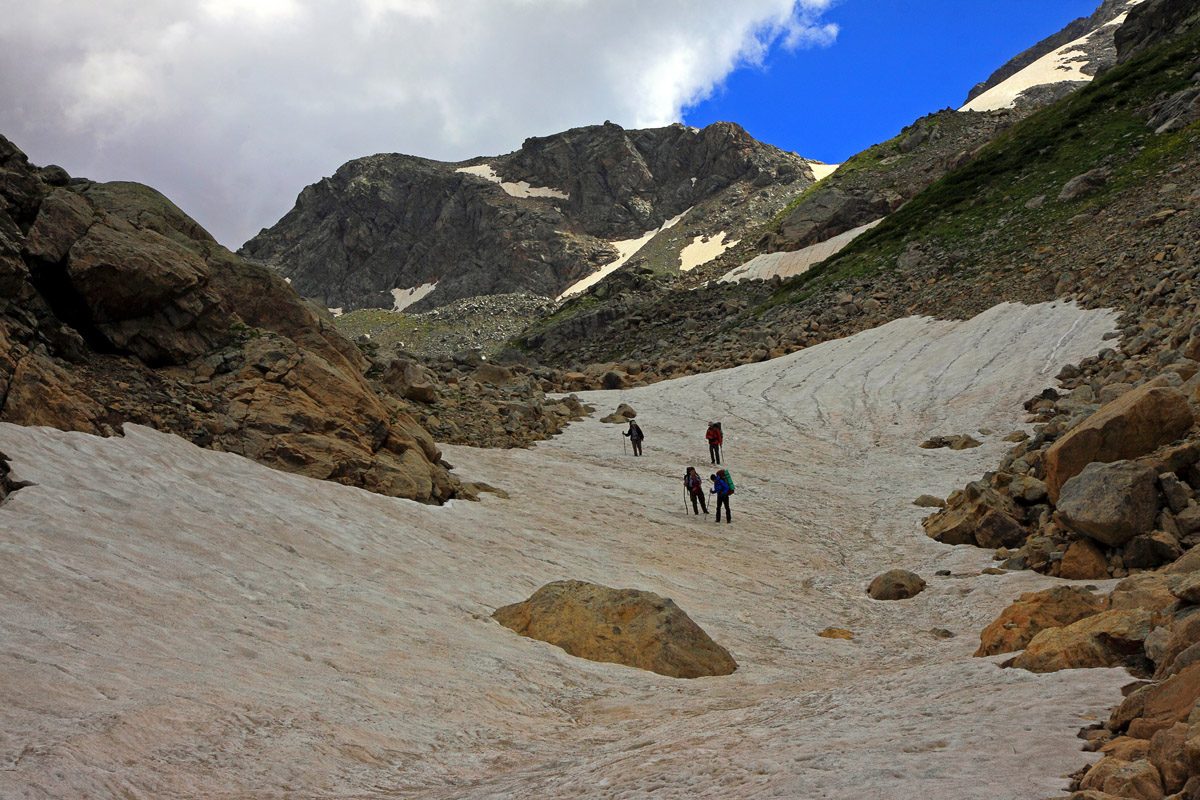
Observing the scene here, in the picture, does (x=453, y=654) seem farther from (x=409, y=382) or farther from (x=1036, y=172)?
(x=1036, y=172)

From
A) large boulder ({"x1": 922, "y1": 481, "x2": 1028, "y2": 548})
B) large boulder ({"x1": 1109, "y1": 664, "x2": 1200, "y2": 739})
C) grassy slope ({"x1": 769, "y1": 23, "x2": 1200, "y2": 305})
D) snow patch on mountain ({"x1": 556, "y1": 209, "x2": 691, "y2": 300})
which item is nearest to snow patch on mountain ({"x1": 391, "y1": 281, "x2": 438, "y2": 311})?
snow patch on mountain ({"x1": 556, "y1": 209, "x2": 691, "y2": 300})

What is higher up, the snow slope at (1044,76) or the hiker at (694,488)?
the snow slope at (1044,76)

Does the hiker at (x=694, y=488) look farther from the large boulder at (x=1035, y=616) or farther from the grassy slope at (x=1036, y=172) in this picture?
the grassy slope at (x=1036, y=172)

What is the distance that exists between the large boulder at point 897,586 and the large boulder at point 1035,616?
17.7 ft

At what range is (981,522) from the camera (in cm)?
1670

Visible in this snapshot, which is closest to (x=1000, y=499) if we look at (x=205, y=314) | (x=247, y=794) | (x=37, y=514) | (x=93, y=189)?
(x=247, y=794)

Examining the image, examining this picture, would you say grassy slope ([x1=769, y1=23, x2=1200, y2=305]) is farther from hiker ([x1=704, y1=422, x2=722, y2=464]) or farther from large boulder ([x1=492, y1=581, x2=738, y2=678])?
large boulder ([x1=492, y1=581, x2=738, y2=678])

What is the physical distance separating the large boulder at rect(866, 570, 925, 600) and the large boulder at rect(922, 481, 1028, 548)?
2528 mm

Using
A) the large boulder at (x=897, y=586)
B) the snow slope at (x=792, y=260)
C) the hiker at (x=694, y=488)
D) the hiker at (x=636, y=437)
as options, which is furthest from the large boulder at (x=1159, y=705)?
the snow slope at (x=792, y=260)

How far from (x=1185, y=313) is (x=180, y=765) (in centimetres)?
2941

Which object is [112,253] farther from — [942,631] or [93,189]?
[942,631]

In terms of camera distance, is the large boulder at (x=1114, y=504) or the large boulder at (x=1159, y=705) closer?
the large boulder at (x=1159, y=705)

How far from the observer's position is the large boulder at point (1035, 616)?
28.1 feet

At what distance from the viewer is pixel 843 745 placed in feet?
19.8
